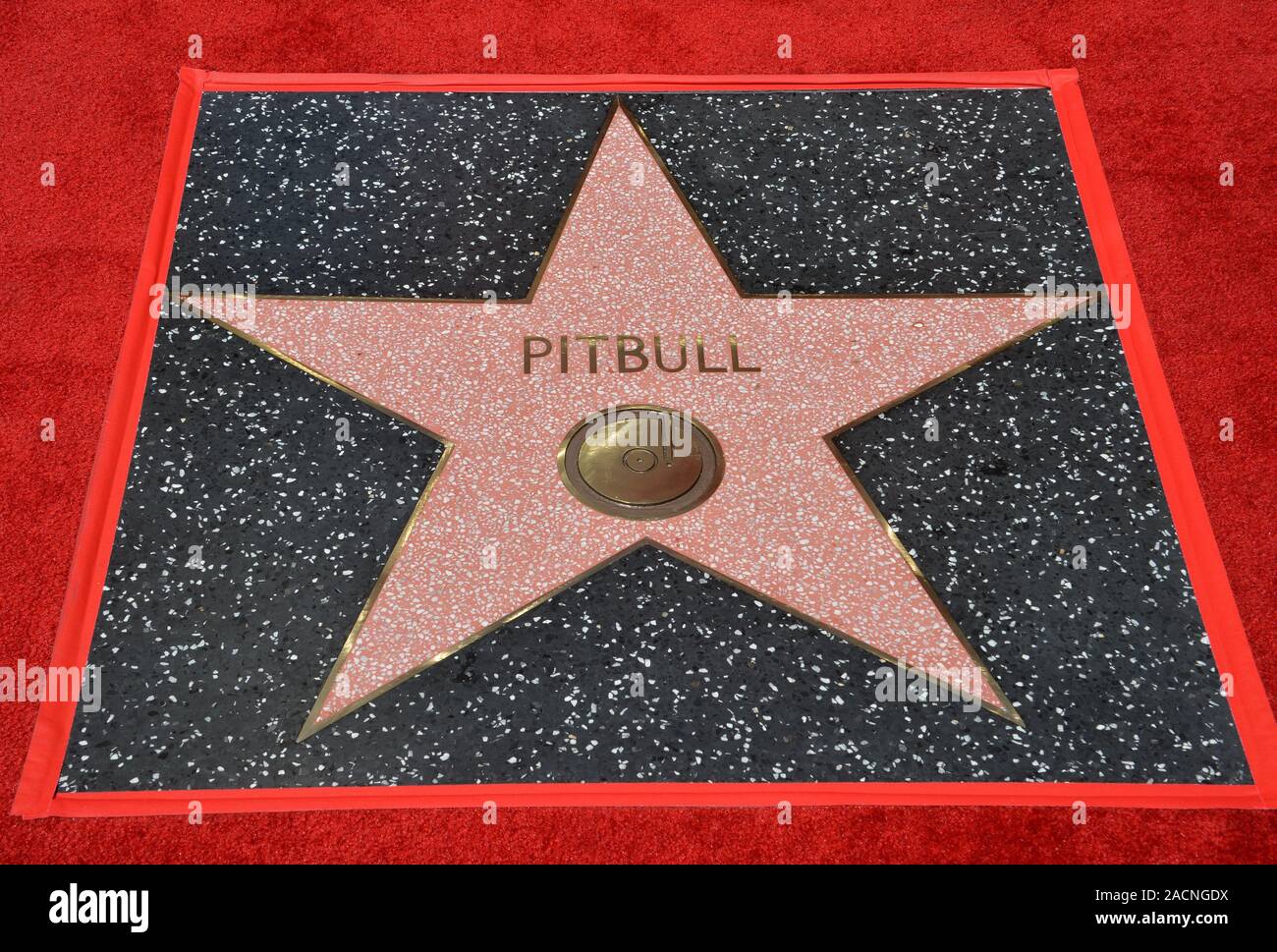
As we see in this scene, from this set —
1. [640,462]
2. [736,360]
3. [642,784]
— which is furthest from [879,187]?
[642,784]

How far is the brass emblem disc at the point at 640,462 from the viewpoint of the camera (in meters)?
1.45

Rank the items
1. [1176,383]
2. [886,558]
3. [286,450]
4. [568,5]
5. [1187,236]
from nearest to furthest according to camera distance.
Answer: [886,558] → [286,450] → [1176,383] → [1187,236] → [568,5]

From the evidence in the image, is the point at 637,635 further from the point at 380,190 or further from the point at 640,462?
the point at 380,190

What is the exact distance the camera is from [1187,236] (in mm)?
1821

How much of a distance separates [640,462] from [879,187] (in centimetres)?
81

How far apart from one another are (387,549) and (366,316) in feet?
1.48

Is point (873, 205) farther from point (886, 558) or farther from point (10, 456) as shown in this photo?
point (10, 456)

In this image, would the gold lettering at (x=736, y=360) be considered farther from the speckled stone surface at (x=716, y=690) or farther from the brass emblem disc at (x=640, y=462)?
the speckled stone surface at (x=716, y=690)

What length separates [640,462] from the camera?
4.87ft

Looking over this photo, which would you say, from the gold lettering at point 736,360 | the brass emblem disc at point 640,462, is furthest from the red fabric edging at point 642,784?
the gold lettering at point 736,360

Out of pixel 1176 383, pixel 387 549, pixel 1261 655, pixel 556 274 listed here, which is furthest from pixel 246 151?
pixel 1261 655

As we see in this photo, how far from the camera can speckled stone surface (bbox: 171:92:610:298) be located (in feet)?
5.66

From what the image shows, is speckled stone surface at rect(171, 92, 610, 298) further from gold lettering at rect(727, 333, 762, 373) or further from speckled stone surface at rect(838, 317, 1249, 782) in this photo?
speckled stone surface at rect(838, 317, 1249, 782)

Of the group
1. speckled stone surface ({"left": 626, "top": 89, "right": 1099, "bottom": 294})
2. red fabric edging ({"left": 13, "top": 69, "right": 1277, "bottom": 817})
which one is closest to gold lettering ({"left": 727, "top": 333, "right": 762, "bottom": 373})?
speckled stone surface ({"left": 626, "top": 89, "right": 1099, "bottom": 294})
